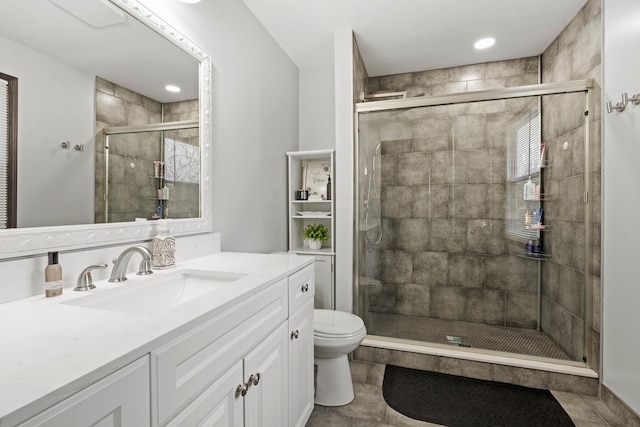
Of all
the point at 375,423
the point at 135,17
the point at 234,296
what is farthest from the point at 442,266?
the point at 135,17

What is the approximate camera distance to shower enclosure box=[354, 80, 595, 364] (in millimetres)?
2057

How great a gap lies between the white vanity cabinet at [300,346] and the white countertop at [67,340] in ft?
1.25

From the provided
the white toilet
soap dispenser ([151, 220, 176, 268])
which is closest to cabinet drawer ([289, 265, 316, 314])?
the white toilet

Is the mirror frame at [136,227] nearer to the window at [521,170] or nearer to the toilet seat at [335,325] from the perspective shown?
the toilet seat at [335,325]

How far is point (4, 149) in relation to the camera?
845mm

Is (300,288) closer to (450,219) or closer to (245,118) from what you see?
(245,118)

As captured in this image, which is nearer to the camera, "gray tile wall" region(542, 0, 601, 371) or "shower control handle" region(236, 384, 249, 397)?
"shower control handle" region(236, 384, 249, 397)

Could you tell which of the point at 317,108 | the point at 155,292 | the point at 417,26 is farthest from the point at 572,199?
the point at 155,292

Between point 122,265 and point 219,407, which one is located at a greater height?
point 122,265

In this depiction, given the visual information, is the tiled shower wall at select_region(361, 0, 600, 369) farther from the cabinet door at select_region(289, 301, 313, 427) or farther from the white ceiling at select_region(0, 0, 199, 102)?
the white ceiling at select_region(0, 0, 199, 102)

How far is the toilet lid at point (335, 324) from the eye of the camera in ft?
5.70

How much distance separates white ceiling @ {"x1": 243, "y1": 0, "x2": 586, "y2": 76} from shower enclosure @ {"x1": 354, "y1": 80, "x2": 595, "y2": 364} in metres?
0.57

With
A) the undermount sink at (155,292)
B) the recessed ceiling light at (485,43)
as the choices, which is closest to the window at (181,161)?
the undermount sink at (155,292)

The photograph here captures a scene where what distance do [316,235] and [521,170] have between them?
1.63m
